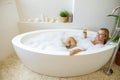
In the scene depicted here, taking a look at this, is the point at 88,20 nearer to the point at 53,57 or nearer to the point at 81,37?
the point at 81,37

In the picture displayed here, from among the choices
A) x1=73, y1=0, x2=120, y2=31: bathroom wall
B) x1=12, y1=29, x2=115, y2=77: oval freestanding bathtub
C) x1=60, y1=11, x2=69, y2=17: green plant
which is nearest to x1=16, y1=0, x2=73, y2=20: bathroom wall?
x1=60, y1=11, x2=69, y2=17: green plant

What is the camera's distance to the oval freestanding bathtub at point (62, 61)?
154 cm

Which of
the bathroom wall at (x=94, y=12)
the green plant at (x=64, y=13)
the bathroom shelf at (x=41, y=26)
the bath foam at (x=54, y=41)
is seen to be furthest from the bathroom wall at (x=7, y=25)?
the bathroom wall at (x=94, y=12)

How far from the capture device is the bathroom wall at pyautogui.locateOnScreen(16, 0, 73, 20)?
2457 millimetres

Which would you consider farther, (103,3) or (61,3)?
(61,3)

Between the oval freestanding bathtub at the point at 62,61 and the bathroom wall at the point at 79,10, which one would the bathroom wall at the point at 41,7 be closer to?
the bathroom wall at the point at 79,10

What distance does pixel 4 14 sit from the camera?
2094 millimetres

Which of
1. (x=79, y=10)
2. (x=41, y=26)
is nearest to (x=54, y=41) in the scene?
(x=41, y=26)

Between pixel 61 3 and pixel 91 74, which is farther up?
pixel 61 3

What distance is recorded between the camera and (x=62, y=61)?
1.55m

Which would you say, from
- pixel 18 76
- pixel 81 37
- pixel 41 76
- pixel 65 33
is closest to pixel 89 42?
pixel 81 37

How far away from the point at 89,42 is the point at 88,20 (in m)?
0.55

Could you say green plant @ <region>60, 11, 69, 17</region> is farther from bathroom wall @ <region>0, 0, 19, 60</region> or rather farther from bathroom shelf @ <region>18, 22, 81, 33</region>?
bathroom wall @ <region>0, 0, 19, 60</region>

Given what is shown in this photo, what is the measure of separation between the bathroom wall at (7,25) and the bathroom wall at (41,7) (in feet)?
0.64
